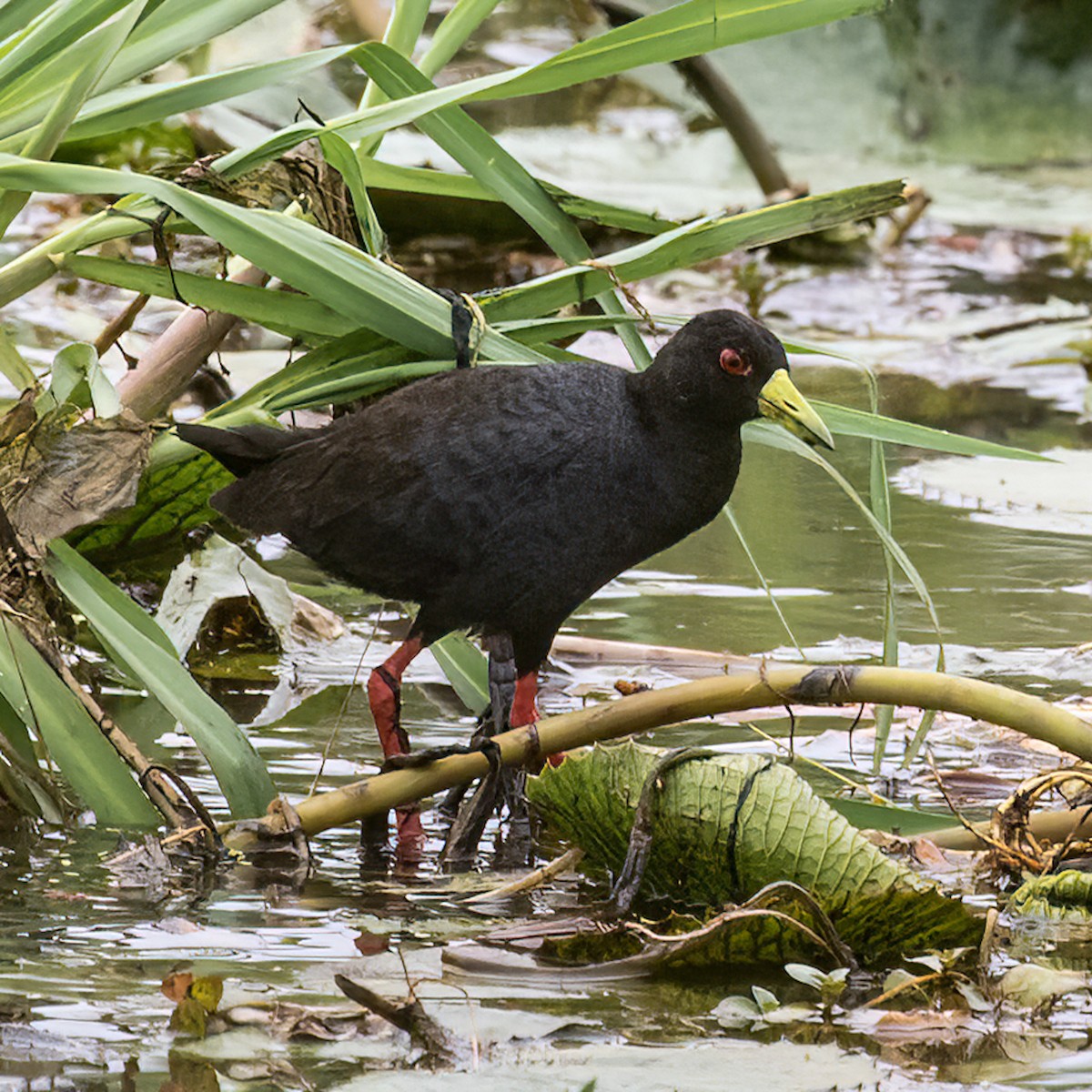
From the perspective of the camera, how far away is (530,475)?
2887 mm

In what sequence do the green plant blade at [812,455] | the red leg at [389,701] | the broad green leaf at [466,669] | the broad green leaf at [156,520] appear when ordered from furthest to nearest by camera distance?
the broad green leaf at [156,520]
the broad green leaf at [466,669]
the red leg at [389,701]
the green plant blade at [812,455]

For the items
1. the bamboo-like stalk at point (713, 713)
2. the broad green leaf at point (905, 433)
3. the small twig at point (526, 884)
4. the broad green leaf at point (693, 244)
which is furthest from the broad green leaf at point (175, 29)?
the small twig at point (526, 884)

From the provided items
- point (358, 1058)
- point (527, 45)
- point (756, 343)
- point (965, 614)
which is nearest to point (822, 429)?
point (756, 343)

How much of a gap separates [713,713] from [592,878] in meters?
0.34

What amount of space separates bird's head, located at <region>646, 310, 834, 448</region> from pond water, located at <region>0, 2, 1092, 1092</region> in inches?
31.0

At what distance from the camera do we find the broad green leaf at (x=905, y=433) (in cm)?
303

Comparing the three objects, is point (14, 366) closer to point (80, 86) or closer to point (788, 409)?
point (80, 86)

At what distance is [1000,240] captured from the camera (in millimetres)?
11398

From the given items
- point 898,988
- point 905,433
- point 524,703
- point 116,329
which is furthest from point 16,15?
point 898,988

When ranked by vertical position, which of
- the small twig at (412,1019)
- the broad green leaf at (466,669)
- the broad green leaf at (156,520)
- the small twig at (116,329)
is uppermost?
the small twig at (116,329)

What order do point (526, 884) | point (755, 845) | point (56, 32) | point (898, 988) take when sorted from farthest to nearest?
point (56, 32) → point (526, 884) → point (755, 845) → point (898, 988)

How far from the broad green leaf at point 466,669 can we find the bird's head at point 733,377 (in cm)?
82

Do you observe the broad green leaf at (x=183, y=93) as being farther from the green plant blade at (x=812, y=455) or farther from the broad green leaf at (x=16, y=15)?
the green plant blade at (x=812, y=455)

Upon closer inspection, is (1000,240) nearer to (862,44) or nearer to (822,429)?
(862,44)
